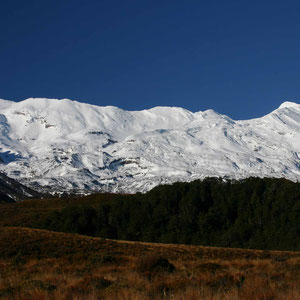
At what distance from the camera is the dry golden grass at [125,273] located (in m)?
9.45

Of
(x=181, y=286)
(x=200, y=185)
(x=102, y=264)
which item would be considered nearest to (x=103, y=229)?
(x=200, y=185)

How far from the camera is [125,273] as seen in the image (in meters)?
16.6

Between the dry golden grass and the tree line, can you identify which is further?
the tree line

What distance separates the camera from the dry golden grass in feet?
31.0

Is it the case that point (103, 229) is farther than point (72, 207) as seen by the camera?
No

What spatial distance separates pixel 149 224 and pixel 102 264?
156ft

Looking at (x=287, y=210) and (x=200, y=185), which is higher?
(x=200, y=185)

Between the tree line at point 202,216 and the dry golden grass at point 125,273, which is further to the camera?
the tree line at point 202,216

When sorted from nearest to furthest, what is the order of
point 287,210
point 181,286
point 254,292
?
point 254,292, point 181,286, point 287,210

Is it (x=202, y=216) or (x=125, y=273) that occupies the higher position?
(x=125, y=273)

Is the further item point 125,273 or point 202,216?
point 202,216

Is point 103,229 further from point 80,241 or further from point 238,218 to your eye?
point 80,241

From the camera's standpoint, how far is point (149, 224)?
68.1 m

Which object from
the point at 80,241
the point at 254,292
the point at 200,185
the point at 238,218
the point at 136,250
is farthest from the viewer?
the point at 200,185
